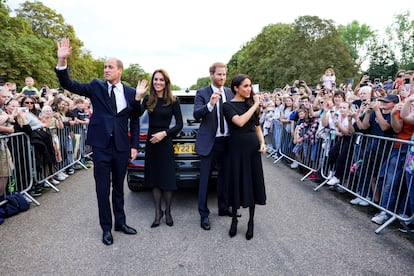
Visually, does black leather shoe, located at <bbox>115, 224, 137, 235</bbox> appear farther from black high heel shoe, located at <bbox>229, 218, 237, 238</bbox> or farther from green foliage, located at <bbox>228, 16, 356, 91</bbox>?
green foliage, located at <bbox>228, 16, 356, 91</bbox>

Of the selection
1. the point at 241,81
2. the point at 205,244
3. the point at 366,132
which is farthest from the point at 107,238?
the point at 366,132

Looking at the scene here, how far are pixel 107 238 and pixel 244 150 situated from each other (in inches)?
78.0

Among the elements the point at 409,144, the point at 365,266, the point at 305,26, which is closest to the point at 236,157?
the point at 365,266

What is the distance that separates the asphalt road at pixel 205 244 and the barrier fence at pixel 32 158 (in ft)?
2.07

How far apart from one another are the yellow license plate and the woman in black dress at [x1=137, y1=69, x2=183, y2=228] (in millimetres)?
485

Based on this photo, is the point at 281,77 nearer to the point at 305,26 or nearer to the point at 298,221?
the point at 305,26

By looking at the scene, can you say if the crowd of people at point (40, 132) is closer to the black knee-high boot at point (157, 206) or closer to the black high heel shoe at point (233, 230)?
the black knee-high boot at point (157, 206)

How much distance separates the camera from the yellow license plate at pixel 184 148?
480 centimetres

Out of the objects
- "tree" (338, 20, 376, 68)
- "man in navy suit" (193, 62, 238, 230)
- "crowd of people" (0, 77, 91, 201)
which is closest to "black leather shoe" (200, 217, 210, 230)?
"man in navy suit" (193, 62, 238, 230)

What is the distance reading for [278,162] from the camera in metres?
9.38

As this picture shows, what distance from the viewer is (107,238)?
3801 millimetres

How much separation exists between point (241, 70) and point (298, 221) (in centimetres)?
5445

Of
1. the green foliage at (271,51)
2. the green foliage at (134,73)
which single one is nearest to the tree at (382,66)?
the green foliage at (271,51)

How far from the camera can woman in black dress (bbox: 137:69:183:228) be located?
4.16 metres
